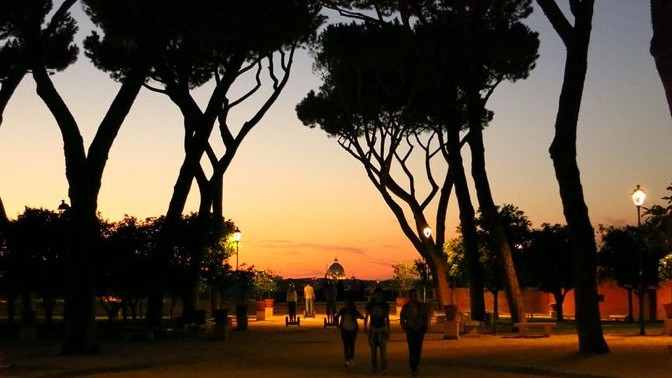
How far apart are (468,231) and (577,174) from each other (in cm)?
1412

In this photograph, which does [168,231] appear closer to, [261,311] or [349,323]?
[349,323]

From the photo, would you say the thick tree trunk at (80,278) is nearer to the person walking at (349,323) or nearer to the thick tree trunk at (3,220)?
the person walking at (349,323)

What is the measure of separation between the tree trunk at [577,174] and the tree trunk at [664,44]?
15553 mm

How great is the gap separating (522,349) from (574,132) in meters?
5.77

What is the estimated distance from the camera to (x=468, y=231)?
36281 millimetres

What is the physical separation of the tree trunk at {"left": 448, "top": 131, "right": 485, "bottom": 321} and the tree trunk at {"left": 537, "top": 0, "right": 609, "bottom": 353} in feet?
45.0

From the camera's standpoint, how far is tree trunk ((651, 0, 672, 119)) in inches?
248

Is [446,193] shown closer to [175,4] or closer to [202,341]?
[202,341]

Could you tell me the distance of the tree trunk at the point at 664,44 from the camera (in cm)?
629

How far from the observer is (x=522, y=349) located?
25156 mm

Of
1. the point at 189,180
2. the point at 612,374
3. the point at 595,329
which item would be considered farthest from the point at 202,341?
the point at 612,374

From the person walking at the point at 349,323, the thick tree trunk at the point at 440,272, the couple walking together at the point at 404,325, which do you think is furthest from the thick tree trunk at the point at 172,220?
the couple walking together at the point at 404,325

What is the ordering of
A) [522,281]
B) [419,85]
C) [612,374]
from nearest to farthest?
[612,374], [419,85], [522,281]

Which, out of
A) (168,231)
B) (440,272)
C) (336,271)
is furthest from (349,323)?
(336,271)
